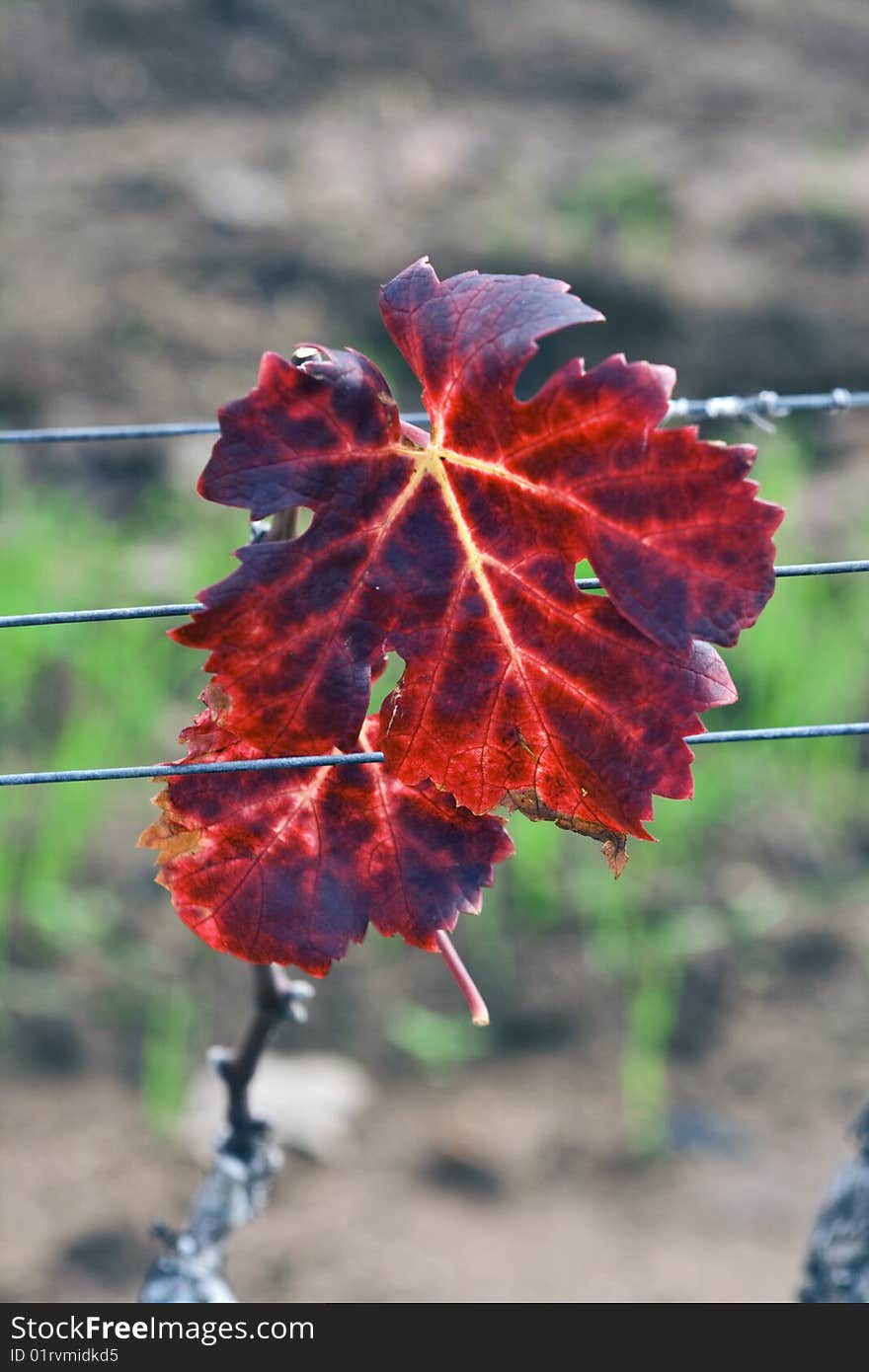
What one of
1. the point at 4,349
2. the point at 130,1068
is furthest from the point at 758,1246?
the point at 4,349

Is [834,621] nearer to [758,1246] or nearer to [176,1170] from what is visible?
[758,1246]

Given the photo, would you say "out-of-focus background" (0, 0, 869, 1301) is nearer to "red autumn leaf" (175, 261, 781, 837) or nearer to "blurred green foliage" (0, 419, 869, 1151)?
"blurred green foliage" (0, 419, 869, 1151)

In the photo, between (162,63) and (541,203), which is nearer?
(541,203)

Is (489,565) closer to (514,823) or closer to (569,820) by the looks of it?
(569,820)

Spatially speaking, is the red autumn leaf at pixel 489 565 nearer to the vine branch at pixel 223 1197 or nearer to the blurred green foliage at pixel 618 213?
the vine branch at pixel 223 1197

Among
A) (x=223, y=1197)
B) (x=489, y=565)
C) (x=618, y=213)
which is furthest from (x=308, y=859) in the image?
(x=618, y=213)

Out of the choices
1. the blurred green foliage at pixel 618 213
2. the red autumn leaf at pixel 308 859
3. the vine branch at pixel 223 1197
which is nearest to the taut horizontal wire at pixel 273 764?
the red autumn leaf at pixel 308 859

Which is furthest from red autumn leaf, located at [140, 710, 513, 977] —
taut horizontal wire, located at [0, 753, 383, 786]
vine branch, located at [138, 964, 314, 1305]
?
vine branch, located at [138, 964, 314, 1305]
